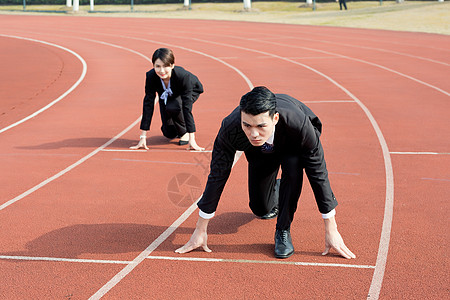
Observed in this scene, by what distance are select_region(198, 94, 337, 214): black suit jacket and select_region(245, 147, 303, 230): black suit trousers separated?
0.13 meters

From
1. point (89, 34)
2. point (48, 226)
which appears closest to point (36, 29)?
point (89, 34)

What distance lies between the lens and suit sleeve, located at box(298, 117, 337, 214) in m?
4.46

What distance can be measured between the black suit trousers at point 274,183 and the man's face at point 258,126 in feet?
2.09

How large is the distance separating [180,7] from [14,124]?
38222 millimetres

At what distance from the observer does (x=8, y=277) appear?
15.4 feet

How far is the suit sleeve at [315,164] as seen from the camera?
4465mm

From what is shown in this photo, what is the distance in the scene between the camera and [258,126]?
4105 mm

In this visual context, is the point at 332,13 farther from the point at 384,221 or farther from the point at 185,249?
the point at 185,249

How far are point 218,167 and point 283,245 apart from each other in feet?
2.82

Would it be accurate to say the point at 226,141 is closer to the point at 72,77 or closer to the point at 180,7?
the point at 72,77

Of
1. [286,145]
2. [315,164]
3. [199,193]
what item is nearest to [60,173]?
[199,193]

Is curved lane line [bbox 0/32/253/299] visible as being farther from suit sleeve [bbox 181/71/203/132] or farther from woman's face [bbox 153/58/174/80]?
woman's face [bbox 153/58/174/80]

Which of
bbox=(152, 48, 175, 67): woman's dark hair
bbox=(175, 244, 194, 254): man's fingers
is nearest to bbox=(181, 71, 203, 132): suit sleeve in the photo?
bbox=(152, 48, 175, 67): woman's dark hair

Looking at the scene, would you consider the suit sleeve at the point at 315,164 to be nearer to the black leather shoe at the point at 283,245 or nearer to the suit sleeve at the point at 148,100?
the black leather shoe at the point at 283,245
